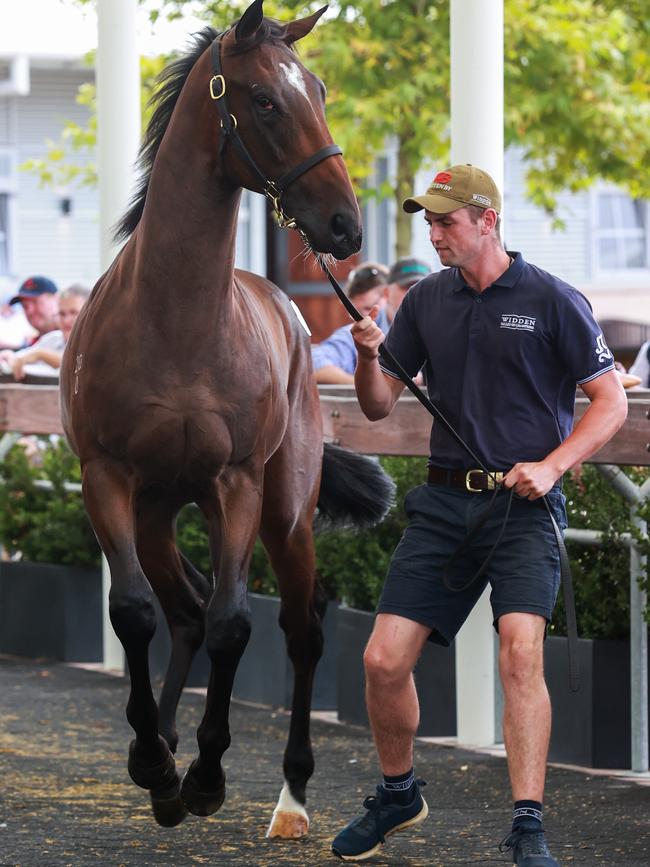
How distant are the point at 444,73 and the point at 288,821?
35.9 ft

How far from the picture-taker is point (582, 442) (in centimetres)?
459

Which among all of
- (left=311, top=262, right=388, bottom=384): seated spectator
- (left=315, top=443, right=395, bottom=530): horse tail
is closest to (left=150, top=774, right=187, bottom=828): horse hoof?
(left=315, top=443, right=395, bottom=530): horse tail

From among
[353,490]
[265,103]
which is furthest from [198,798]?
[265,103]

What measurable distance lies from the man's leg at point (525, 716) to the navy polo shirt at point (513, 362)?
53cm

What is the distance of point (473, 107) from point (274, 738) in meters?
2.81

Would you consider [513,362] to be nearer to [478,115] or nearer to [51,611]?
[478,115]

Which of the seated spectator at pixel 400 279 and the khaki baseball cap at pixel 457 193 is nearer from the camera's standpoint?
the khaki baseball cap at pixel 457 193

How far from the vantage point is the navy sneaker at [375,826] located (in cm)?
486

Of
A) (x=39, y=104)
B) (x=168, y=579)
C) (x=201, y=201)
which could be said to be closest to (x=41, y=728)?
(x=168, y=579)

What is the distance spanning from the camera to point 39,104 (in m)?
23.7

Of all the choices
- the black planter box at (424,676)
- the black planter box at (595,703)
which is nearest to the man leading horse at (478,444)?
the black planter box at (595,703)

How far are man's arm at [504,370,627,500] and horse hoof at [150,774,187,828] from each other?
151 centimetres

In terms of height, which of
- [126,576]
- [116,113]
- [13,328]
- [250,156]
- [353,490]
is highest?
[116,113]

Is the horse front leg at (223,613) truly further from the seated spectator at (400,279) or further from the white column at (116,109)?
the seated spectator at (400,279)
